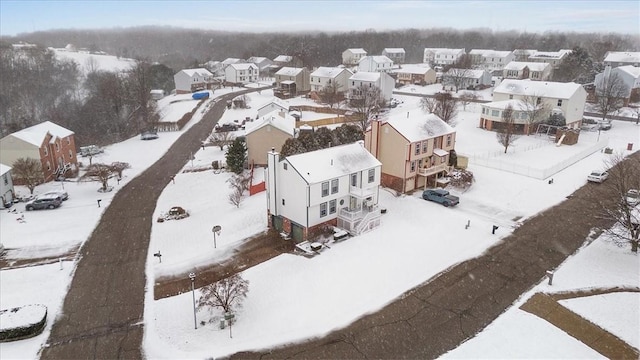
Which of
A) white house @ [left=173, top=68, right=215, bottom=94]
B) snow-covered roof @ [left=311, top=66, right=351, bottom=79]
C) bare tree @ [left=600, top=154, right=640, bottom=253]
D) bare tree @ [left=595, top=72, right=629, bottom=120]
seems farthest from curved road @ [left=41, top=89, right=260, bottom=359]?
white house @ [left=173, top=68, right=215, bottom=94]

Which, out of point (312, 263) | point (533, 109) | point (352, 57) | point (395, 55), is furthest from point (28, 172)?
point (395, 55)

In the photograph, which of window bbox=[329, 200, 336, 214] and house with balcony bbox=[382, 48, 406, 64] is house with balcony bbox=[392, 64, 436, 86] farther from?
window bbox=[329, 200, 336, 214]

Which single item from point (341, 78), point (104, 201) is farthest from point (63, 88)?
point (104, 201)

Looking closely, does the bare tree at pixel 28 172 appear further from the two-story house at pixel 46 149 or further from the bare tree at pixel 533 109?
the bare tree at pixel 533 109

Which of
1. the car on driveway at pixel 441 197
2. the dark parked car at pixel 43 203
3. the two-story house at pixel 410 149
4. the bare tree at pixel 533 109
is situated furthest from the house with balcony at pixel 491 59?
the dark parked car at pixel 43 203

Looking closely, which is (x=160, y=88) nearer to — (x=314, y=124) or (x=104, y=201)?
(x=314, y=124)

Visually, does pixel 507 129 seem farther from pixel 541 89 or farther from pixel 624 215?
pixel 624 215
